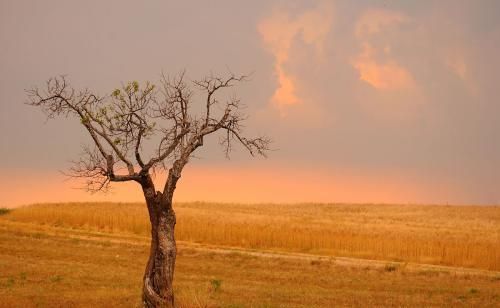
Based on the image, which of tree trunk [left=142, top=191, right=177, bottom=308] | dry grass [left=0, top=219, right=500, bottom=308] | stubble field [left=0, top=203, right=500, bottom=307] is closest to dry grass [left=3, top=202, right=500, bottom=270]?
stubble field [left=0, top=203, right=500, bottom=307]

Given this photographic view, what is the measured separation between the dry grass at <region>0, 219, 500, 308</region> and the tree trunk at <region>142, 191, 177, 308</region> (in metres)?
1.28

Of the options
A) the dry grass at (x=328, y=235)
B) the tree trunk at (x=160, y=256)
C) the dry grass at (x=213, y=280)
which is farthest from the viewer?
the dry grass at (x=328, y=235)

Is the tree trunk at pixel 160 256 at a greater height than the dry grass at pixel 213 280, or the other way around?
the tree trunk at pixel 160 256

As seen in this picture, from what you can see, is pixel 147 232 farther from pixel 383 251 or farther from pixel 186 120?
pixel 186 120

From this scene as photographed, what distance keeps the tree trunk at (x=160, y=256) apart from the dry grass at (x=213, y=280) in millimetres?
1277

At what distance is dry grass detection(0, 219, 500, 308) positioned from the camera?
2342 cm

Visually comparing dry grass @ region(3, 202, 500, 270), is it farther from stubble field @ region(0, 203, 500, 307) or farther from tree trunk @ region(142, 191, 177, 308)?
tree trunk @ region(142, 191, 177, 308)

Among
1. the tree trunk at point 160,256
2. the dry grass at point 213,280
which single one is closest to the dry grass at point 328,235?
the dry grass at point 213,280

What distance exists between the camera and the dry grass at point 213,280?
76.8 feet

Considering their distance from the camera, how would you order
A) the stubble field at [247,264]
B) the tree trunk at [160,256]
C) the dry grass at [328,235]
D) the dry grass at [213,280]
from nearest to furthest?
the tree trunk at [160,256] < the dry grass at [213,280] < the stubble field at [247,264] < the dry grass at [328,235]

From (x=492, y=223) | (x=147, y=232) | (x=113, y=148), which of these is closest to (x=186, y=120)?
(x=113, y=148)

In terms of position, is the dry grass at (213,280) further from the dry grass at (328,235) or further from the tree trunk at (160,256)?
the dry grass at (328,235)

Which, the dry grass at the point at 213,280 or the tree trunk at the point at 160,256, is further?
the dry grass at the point at 213,280

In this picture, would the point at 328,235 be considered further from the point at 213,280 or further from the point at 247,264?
the point at 213,280
